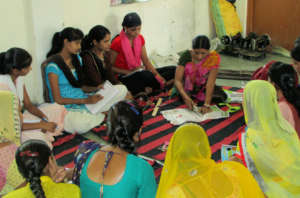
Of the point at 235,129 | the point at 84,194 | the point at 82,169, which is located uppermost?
the point at 82,169

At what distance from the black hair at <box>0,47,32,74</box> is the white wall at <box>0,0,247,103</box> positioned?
21.8 inches

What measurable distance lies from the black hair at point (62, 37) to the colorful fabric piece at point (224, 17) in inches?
145

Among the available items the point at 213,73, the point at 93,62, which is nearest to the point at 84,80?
the point at 93,62

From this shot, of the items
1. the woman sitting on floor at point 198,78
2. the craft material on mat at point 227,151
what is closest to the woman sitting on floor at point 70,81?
the woman sitting on floor at point 198,78

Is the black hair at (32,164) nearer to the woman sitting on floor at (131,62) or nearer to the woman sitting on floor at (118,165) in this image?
the woman sitting on floor at (118,165)

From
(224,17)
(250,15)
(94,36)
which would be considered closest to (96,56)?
(94,36)

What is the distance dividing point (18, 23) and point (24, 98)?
853 millimetres

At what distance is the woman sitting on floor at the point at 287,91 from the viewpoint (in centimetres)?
238

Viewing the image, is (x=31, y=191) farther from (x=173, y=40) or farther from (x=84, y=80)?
(x=173, y=40)

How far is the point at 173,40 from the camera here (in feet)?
19.5

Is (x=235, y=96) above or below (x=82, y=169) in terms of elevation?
below

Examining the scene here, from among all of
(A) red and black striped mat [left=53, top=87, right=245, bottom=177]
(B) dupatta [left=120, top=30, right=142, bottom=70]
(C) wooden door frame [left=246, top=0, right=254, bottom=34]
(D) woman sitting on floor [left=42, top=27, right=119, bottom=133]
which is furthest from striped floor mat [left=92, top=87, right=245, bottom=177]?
(C) wooden door frame [left=246, top=0, right=254, bottom=34]

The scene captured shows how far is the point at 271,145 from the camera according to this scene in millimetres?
1936

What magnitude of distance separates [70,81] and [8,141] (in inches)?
49.0
